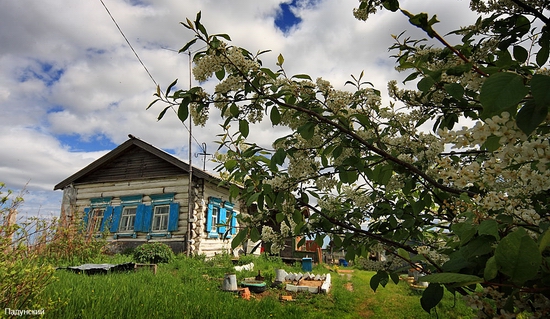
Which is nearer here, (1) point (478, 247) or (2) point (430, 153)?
(1) point (478, 247)

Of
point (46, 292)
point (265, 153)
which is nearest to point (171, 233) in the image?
point (46, 292)

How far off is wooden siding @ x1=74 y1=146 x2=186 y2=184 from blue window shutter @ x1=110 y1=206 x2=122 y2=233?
42.6 inches

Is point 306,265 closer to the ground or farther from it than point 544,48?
closer to the ground

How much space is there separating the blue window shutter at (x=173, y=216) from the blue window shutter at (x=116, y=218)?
2.05 meters

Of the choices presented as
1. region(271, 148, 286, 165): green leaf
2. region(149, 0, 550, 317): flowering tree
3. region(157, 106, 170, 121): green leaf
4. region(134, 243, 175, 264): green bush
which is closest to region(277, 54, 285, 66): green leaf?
region(149, 0, 550, 317): flowering tree

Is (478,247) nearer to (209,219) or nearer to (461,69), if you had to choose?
(461,69)

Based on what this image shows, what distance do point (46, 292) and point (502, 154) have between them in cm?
431

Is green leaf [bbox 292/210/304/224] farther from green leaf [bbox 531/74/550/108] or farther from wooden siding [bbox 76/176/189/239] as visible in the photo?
wooden siding [bbox 76/176/189/239]

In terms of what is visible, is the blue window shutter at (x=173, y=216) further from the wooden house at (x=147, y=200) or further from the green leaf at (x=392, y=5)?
the green leaf at (x=392, y=5)

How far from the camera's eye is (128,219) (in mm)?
11508

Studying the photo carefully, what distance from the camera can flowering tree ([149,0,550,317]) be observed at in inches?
36.9

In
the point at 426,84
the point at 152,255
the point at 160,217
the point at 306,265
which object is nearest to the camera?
the point at 426,84

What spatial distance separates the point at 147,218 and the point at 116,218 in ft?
4.22

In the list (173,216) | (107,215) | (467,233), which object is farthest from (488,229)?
(107,215)
